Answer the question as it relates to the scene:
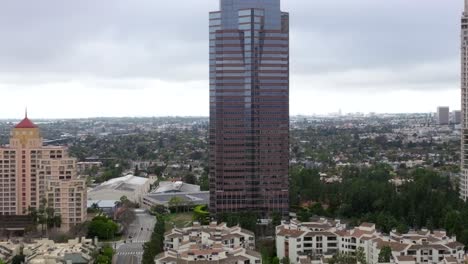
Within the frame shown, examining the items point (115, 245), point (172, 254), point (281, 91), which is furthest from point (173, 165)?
point (172, 254)

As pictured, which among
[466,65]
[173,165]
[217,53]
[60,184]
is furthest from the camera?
[173,165]

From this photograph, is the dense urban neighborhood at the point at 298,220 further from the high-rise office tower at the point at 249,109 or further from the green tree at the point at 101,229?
the high-rise office tower at the point at 249,109

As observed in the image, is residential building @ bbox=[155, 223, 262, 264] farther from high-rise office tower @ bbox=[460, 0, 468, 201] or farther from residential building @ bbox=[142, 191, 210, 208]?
high-rise office tower @ bbox=[460, 0, 468, 201]

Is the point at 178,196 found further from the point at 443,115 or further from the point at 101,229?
the point at 443,115

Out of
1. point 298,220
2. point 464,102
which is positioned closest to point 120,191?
point 298,220

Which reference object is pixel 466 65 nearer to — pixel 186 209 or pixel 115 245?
pixel 186 209
